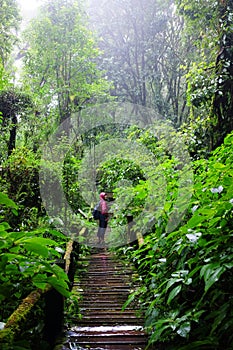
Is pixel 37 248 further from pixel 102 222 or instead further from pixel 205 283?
pixel 102 222

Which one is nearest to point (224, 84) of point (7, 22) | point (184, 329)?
point (184, 329)

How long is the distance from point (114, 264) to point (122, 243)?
182 cm

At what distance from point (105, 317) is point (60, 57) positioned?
1140 cm

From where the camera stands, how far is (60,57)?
45.0 ft

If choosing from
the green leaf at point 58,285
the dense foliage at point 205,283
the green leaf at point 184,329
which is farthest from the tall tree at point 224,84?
the green leaf at point 58,285

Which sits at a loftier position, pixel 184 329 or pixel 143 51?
pixel 143 51

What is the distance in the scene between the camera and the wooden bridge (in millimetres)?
3324

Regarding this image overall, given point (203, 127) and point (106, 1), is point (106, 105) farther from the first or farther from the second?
point (203, 127)

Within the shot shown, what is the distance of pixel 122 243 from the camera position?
9430mm

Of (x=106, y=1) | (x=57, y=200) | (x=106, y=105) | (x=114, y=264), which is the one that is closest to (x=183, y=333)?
(x=114, y=264)

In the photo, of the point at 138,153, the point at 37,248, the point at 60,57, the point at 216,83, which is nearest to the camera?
the point at 37,248

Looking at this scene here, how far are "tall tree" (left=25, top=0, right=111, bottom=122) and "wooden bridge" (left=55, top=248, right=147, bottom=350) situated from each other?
8255 millimetres

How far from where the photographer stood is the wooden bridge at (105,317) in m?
3.32

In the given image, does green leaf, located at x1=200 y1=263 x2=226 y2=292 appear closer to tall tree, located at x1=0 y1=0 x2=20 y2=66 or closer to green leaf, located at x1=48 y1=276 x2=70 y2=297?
green leaf, located at x1=48 y1=276 x2=70 y2=297
